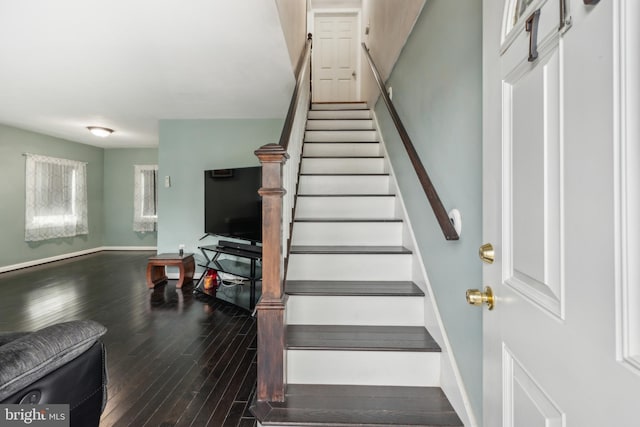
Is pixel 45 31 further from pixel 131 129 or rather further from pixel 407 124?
pixel 131 129

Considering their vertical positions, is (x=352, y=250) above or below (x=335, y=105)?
below

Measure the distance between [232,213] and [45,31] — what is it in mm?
2480

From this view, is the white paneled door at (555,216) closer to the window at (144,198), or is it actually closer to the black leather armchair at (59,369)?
the black leather armchair at (59,369)

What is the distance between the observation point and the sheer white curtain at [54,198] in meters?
5.74

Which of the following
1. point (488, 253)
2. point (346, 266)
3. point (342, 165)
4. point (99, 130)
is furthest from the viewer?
point (99, 130)

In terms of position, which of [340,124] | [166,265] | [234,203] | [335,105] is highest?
[335,105]

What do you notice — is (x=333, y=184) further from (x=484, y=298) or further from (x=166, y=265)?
(x=166, y=265)

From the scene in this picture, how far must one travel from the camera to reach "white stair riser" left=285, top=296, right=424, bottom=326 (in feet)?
6.26

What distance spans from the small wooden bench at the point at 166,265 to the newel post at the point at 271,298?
3086 mm

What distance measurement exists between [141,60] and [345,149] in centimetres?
213

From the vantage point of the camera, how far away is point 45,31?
238cm

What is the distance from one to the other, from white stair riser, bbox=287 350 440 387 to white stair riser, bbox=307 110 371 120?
3.36 m

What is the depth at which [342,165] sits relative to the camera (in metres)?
3.30

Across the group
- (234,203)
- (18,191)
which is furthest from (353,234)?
(18,191)
